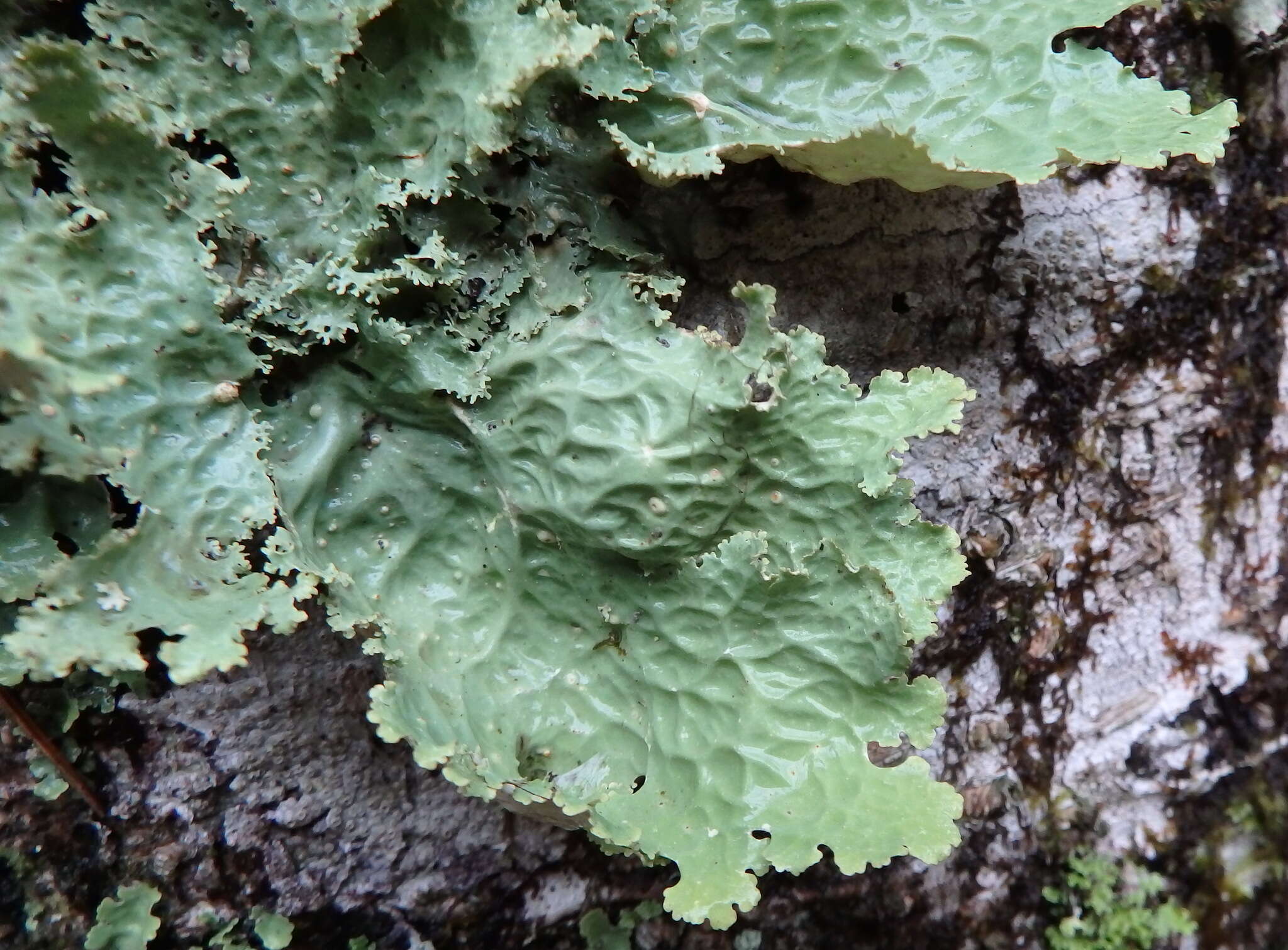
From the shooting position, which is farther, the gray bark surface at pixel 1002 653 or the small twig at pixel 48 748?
the gray bark surface at pixel 1002 653

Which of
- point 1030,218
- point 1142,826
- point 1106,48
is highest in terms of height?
point 1106,48

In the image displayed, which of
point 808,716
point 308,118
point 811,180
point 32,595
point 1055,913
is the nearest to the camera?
point 32,595

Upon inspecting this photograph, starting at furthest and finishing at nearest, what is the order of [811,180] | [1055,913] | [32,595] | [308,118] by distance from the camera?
[1055,913] < [811,180] < [308,118] < [32,595]

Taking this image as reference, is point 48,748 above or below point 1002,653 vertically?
below

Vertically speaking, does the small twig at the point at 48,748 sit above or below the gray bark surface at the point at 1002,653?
below

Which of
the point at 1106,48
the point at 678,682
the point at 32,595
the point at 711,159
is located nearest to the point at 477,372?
the point at 711,159

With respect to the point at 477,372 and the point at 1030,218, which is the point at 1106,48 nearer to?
the point at 1030,218
